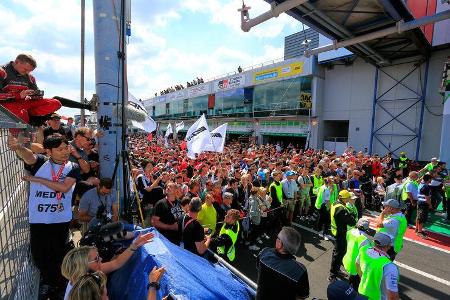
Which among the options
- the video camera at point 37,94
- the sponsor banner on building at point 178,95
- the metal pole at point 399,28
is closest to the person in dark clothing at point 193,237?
the video camera at point 37,94

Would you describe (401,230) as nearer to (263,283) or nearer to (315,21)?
(263,283)

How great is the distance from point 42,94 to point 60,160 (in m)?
0.85

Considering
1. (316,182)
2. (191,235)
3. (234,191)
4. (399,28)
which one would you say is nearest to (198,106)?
(399,28)

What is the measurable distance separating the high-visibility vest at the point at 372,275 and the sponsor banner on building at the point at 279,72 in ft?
75.1

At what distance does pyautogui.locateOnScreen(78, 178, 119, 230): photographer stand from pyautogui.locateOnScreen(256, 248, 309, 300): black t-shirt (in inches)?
90.9

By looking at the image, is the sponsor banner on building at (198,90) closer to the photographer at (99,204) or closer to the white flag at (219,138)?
the white flag at (219,138)

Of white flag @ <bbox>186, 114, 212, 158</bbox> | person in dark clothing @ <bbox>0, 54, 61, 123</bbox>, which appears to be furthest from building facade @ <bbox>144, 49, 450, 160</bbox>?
person in dark clothing @ <bbox>0, 54, 61, 123</bbox>

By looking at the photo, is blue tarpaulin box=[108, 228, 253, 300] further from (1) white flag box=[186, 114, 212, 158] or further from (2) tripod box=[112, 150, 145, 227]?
(1) white flag box=[186, 114, 212, 158]

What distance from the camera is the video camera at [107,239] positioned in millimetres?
3051

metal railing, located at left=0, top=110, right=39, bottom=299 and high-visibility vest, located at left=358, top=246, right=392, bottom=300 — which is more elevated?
metal railing, located at left=0, top=110, right=39, bottom=299

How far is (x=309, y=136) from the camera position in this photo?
24141mm

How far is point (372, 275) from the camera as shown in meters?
3.68

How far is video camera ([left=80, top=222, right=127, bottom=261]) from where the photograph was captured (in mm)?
3051

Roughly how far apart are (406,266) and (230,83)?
2949cm
